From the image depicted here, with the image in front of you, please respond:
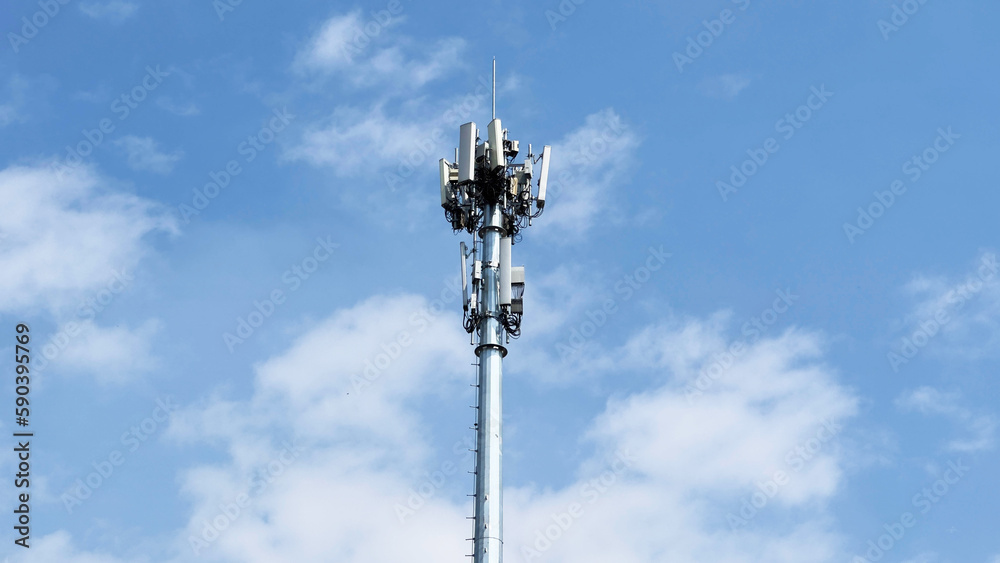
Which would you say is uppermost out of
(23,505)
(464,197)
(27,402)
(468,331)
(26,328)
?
(464,197)

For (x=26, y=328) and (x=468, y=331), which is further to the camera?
(x=468, y=331)

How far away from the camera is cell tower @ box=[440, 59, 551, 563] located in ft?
219

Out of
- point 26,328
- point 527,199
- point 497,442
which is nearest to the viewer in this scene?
point 26,328

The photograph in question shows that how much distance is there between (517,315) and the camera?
72.9m

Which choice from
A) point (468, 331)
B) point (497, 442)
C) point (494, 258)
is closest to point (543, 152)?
point (494, 258)

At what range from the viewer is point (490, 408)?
69438 mm

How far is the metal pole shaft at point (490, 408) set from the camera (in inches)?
2566

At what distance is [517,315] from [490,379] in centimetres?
468

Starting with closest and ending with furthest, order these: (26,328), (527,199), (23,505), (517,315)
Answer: (23,505) < (26,328) < (517,315) < (527,199)

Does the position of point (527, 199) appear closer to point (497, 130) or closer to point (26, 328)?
point (497, 130)

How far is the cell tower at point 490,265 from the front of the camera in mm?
66625

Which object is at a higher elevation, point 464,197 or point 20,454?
point 464,197

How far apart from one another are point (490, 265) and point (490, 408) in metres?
9.66

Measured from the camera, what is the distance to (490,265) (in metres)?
74.4
